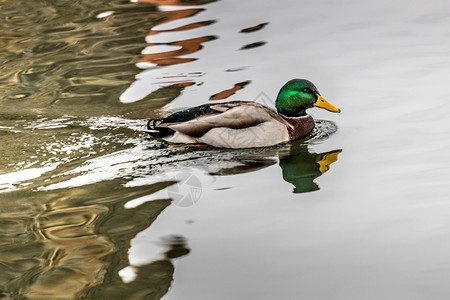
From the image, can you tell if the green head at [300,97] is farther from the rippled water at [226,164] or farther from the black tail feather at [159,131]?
the black tail feather at [159,131]

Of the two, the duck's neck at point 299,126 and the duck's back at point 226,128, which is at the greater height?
the duck's back at point 226,128

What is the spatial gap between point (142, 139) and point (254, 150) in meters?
1.09

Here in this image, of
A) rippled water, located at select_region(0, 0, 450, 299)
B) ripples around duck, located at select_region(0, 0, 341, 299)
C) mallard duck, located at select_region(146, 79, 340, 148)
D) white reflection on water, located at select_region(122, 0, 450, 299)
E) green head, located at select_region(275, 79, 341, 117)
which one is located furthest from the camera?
green head, located at select_region(275, 79, 341, 117)

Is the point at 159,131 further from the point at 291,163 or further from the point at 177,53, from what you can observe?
the point at 177,53

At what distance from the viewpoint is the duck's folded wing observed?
782cm

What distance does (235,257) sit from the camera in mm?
5480

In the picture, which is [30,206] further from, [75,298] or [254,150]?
[254,150]

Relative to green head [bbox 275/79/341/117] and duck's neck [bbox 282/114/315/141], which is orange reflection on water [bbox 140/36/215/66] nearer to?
green head [bbox 275/79/341/117]

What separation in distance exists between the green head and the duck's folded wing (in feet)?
1.57

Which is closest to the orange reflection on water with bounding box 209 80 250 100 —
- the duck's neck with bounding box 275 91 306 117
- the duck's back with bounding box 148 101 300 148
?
the duck's neck with bounding box 275 91 306 117

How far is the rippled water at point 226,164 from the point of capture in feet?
17.4

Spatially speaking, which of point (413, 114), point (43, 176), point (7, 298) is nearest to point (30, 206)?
point (43, 176)

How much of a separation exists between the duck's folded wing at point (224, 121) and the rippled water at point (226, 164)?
22 cm

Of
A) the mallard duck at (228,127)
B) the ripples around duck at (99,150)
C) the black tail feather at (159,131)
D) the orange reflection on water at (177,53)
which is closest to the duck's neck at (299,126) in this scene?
the mallard duck at (228,127)
